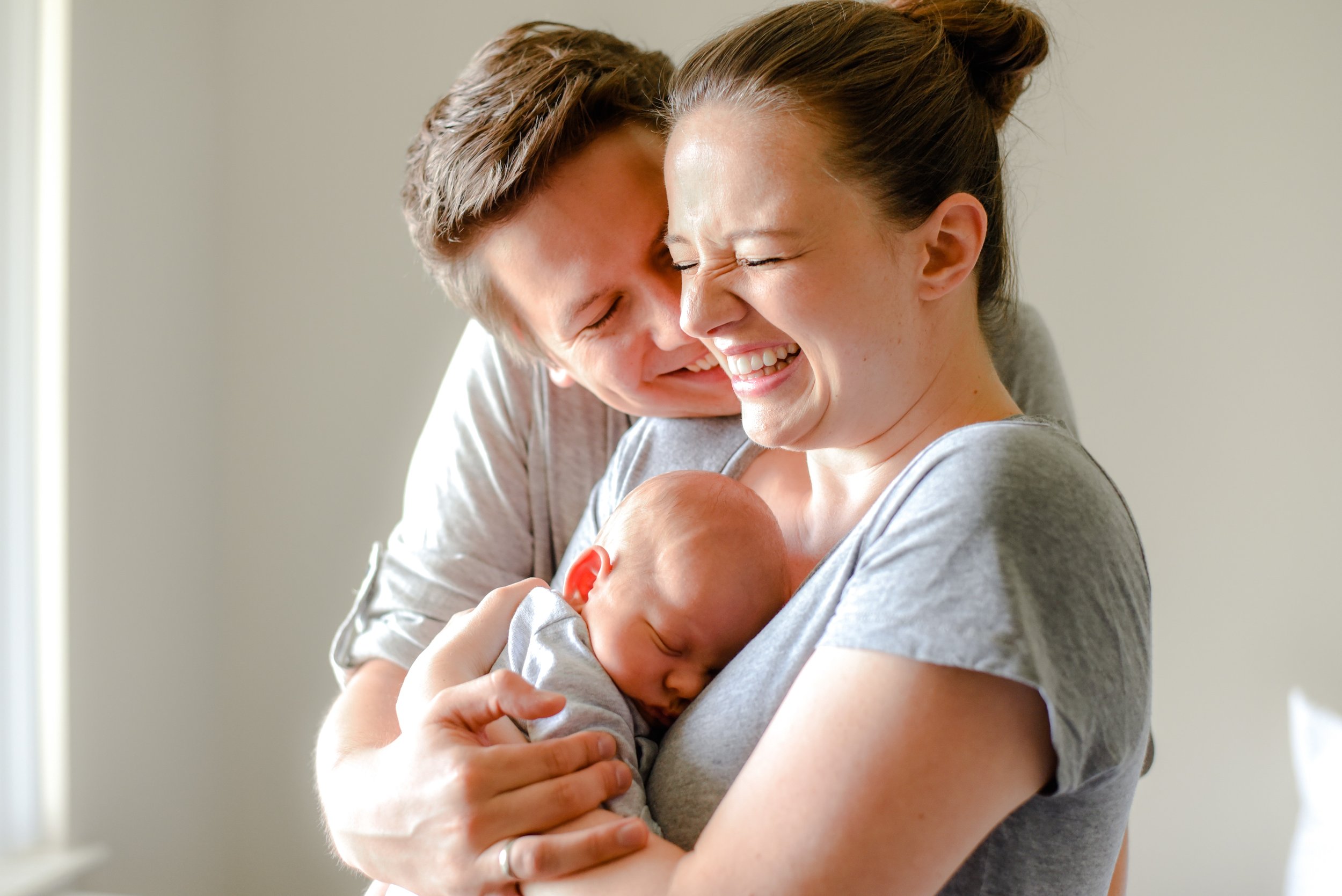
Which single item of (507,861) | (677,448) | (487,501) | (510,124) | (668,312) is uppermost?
(510,124)

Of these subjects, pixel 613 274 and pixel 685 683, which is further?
pixel 613 274

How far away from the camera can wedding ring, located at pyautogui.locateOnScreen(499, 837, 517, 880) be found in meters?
1.01

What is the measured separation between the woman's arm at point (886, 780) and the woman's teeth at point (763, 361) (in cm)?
46

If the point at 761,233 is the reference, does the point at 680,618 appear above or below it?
below

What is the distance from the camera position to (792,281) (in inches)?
45.3

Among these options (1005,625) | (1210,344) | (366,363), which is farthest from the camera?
(366,363)

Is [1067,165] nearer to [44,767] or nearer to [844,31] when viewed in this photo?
[844,31]

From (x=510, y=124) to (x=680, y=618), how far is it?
2.46 ft

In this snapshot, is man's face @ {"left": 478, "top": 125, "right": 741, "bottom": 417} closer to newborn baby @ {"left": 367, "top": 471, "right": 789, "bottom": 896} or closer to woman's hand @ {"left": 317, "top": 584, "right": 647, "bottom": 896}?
Answer: newborn baby @ {"left": 367, "top": 471, "right": 789, "bottom": 896}

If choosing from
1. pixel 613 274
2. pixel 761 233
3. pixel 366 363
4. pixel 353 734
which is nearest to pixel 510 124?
pixel 613 274

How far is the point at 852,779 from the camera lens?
84 cm

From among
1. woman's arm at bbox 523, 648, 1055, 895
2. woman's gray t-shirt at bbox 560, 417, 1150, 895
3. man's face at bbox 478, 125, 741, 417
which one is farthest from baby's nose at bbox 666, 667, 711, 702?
man's face at bbox 478, 125, 741, 417

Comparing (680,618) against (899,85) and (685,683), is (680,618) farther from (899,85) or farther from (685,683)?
(899,85)

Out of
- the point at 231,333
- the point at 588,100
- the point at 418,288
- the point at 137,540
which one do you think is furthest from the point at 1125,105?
the point at 137,540
